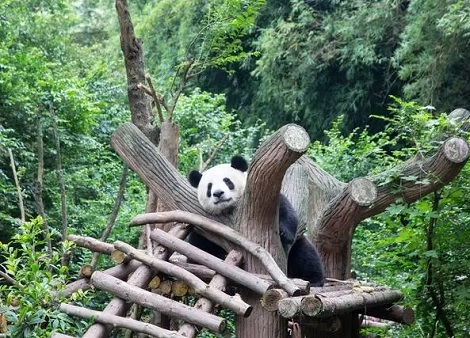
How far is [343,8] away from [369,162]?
15.5 feet

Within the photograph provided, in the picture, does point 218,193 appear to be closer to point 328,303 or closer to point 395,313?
point 328,303

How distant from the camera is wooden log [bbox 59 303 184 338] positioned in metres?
5.02

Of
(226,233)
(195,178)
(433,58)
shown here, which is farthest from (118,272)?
(433,58)

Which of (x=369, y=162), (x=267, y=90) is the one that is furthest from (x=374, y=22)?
(x=369, y=162)

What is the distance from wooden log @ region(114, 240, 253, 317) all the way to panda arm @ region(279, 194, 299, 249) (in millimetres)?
912

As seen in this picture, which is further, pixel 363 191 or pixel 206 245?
pixel 206 245

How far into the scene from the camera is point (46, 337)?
16.2 feet

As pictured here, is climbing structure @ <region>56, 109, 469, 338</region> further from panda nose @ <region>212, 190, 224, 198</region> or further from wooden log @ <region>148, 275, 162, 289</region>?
panda nose @ <region>212, 190, 224, 198</region>

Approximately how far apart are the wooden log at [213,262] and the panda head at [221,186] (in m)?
0.41

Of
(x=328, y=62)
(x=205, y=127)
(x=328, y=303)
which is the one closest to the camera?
(x=328, y=303)

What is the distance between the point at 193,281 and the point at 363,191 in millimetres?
1495

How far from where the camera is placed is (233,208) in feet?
20.0

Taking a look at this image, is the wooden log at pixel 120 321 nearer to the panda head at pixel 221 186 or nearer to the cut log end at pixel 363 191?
the panda head at pixel 221 186

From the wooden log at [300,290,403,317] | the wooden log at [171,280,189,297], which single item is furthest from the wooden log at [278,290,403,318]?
the wooden log at [171,280,189,297]
